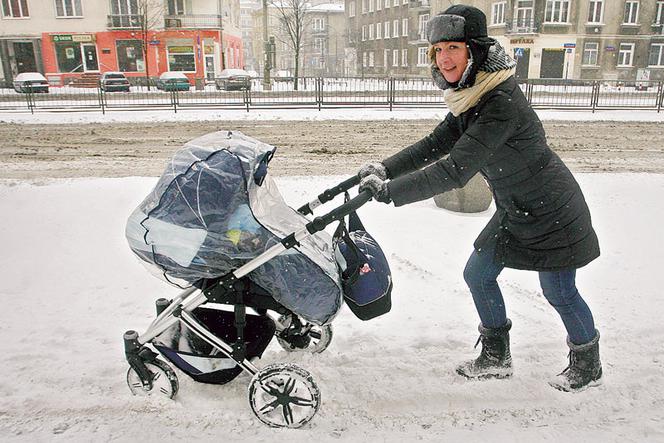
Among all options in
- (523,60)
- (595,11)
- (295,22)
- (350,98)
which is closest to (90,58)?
(295,22)

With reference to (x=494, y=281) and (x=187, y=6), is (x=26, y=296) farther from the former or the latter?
(x=187, y=6)

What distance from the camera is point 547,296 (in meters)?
2.93

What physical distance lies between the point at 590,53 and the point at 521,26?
19.6 feet

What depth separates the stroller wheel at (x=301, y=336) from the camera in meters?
3.36

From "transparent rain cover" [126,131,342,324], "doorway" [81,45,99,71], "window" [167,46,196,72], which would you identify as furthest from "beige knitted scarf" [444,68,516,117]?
"doorway" [81,45,99,71]

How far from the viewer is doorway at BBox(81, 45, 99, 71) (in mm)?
38781

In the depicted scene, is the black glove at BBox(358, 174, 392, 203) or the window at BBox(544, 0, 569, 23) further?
the window at BBox(544, 0, 569, 23)

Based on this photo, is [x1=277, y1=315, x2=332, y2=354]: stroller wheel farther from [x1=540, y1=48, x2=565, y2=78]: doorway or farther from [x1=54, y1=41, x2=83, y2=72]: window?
[x1=540, y1=48, x2=565, y2=78]: doorway

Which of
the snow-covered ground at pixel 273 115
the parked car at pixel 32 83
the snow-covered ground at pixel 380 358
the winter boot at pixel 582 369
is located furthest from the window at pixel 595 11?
the winter boot at pixel 582 369

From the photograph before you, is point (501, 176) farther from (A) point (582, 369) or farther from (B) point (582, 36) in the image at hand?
(B) point (582, 36)

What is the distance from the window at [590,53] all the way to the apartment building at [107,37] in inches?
1099

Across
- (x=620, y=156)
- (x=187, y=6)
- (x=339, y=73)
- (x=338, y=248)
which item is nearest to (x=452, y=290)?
(x=338, y=248)

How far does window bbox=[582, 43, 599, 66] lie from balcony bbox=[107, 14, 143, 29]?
33098 millimetres

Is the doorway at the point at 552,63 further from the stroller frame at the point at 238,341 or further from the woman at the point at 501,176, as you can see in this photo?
the stroller frame at the point at 238,341
